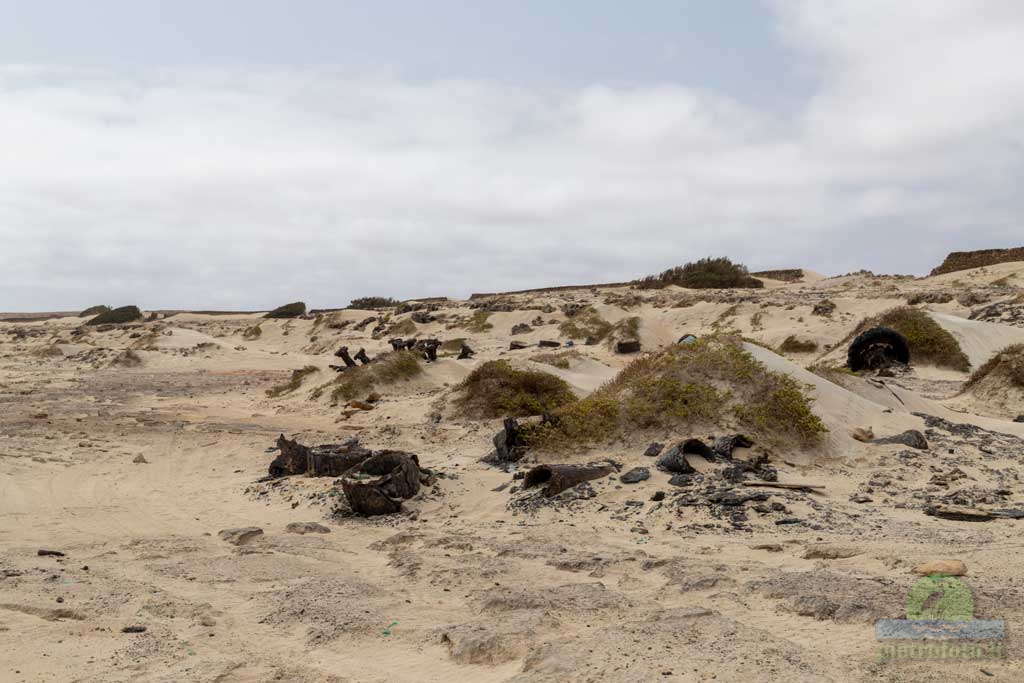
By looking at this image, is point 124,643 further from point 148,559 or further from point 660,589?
point 660,589

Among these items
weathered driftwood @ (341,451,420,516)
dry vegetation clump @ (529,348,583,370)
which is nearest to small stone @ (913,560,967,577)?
weathered driftwood @ (341,451,420,516)

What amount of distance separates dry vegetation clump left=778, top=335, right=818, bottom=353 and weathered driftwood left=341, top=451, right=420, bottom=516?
1485cm

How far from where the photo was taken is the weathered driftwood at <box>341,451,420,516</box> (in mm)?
7508

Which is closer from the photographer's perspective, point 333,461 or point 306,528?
point 306,528

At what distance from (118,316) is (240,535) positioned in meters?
48.4

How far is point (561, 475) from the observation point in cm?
755

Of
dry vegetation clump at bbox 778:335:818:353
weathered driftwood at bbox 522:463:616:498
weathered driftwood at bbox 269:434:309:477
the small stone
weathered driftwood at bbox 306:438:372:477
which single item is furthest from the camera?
dry vegetation clump at bbox 778:335:818:353

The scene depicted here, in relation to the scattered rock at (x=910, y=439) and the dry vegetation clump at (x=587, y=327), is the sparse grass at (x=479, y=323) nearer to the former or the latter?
the dry vegetation clump at (x=587, y=327)

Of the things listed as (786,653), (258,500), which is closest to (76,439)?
(258,500)

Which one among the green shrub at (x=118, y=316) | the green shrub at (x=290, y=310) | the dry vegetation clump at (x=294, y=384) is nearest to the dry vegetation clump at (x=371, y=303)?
the green shrub at (x=290, y=310)

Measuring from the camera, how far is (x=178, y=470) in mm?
10164

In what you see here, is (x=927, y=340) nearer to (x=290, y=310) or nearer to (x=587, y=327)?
(x=587, y=327)

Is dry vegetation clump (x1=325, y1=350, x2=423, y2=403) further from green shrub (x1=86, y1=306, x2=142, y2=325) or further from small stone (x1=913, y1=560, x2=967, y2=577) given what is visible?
green shrub (x1=86, y1=306, x2=142, y2=325)

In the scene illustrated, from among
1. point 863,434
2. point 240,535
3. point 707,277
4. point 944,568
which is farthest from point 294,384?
point 707,277
